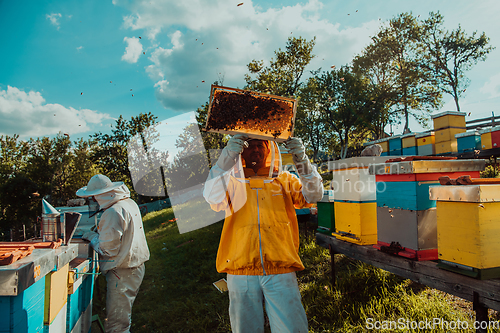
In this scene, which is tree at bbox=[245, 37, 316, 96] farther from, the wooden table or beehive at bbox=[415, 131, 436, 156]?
the wooden table

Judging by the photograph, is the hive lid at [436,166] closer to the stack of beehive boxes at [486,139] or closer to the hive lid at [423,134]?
the stack of beehive boxes at [486,139]

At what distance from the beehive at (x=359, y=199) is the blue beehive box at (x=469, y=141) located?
354 inches

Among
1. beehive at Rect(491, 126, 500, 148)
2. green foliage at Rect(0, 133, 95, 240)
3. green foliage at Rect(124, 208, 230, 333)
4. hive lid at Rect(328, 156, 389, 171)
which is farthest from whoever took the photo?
green foliage at Rect(0, 133, 95, 240)

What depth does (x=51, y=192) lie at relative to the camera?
24453 mm

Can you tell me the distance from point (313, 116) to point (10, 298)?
863 inches

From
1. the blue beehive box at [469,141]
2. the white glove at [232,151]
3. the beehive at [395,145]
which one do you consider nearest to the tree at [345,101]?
the beehive at [395,145]

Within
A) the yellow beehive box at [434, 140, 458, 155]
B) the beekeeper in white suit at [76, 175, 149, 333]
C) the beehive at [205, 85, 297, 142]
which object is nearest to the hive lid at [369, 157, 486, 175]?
the beehive at [205, 85, 297, 142]

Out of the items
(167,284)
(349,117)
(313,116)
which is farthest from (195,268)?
(313,116)

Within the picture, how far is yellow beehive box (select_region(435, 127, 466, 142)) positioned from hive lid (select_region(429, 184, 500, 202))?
11559mm

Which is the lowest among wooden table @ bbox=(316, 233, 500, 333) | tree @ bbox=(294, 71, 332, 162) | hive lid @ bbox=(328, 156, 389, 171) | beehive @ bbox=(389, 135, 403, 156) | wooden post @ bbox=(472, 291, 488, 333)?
wooden post @ bbox=(472, 291, 488, 333)

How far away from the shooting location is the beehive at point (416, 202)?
94.1 inches

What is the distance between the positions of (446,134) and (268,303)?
12.8m

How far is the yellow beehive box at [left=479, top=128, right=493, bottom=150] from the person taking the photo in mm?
8742

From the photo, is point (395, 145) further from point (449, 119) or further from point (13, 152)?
point (13, 152)
